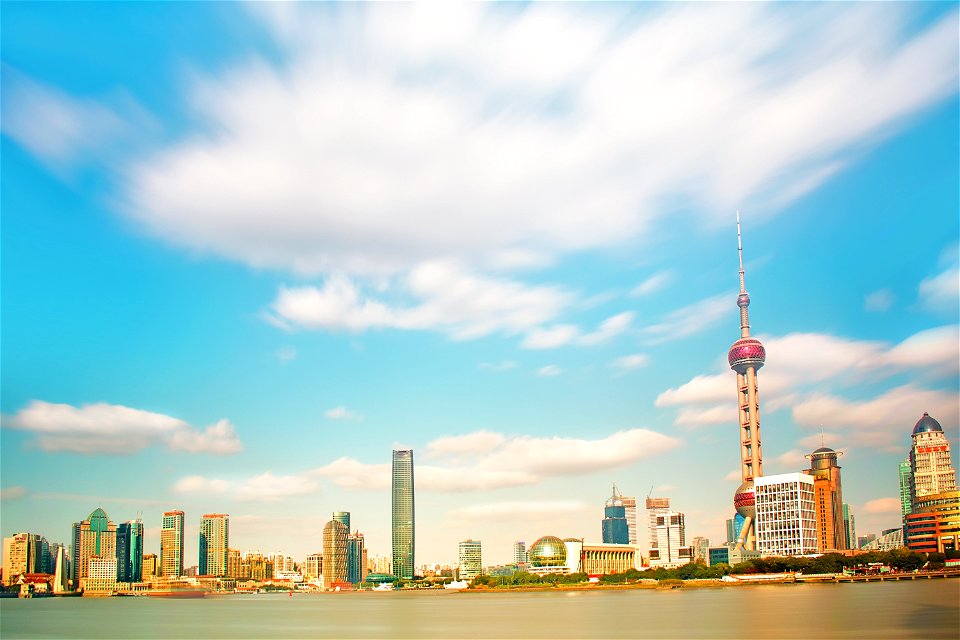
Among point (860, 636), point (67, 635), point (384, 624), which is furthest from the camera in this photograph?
point (384, 624)

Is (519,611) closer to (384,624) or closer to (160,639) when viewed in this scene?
(384,624)

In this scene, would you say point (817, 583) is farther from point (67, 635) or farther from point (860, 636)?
point (67, 635)

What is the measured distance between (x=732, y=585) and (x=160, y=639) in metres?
129

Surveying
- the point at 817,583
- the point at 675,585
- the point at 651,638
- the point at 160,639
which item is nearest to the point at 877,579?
the point at 817,583

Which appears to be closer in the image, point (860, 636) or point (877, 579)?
point (860, 636)

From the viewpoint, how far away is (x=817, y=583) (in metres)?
173

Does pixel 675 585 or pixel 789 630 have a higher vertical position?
pixel 789 630

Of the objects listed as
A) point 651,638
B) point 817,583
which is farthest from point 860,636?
point 817,583

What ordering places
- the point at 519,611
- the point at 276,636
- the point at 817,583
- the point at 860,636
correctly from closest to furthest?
the point at 860,636 < the point at 276,636 < the point at 519,611 < the point at 817,583

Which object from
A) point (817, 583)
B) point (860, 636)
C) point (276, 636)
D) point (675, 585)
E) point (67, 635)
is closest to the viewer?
point (860, 636)

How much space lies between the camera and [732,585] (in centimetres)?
17875

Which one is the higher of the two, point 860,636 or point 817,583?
point 860,636

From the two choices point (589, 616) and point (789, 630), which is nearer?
point (789, 630)

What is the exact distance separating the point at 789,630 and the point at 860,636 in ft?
23.7
